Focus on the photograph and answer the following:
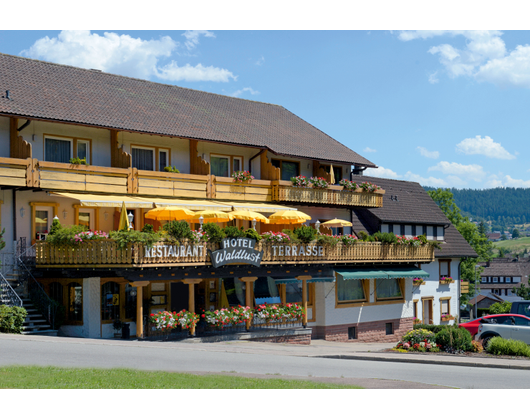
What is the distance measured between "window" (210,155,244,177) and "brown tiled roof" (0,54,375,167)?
4.25ft

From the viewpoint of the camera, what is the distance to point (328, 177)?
3856 centimetres

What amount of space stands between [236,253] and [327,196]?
10.7 m

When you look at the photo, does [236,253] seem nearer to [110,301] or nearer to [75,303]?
[110,301]

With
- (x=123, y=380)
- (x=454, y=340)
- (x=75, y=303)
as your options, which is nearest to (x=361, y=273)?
(x=454, y=340)

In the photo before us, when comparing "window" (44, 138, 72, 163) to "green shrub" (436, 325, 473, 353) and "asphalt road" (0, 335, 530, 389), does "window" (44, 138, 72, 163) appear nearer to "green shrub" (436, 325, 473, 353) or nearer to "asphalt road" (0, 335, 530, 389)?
"asphalt road" (0, 335, 530, 389)

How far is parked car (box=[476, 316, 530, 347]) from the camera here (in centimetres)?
2471

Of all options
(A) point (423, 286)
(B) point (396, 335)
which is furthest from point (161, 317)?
(A) point (423, 286)

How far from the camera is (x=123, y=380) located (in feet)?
40.0

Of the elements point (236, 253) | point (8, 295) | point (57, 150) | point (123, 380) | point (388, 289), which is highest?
point (57, 150)

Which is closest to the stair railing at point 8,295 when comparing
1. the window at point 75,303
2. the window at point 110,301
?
the window at point 75,303

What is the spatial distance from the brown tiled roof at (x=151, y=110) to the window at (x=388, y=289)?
23.5 feet

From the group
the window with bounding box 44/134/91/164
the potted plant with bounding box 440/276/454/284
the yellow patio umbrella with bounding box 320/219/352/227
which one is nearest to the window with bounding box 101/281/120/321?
the window with bounding box 44/134/91/164

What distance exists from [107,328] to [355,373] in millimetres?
13698
